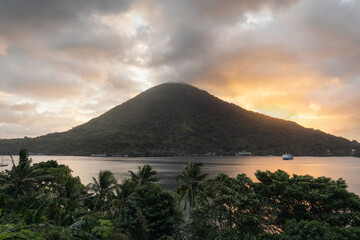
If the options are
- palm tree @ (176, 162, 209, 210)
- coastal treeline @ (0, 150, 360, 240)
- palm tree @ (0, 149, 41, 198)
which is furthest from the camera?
palm tree @ (176, 162, 209, 210)

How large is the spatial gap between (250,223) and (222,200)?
3314 mm

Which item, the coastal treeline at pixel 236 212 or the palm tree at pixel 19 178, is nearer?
the coastal treeline at pixel 236 212

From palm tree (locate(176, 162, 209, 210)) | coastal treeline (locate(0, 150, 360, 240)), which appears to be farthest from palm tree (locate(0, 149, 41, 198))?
palm tree (locate(176, 162, 209, 210))

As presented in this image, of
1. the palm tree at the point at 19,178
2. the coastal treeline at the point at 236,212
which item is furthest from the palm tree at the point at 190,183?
the palm tree at the point at 19,178

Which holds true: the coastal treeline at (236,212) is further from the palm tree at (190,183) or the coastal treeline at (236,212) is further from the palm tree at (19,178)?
the palm tree at (190,183)

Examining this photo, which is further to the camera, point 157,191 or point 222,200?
point 157,191

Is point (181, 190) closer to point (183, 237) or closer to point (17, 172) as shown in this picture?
point (183, 237)

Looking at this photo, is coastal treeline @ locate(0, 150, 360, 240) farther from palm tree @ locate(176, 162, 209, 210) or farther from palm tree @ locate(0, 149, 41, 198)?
palm tree @ locate(176, 162, 209, 210)

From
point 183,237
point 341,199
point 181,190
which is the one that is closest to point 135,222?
point 183,237

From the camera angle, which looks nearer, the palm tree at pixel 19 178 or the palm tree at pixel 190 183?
the palm tree at pixel 19 178

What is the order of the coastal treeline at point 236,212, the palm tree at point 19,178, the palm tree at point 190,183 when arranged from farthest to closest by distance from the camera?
the palm tree at point 190,183 → the palm tree at point 19,178 → the coastal treeline at point 236,212

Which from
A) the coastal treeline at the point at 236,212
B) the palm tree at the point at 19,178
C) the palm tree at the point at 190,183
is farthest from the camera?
the palm tree at the point at 190,183

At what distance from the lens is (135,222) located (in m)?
27.3

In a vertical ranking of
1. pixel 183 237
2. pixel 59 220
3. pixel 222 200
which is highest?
pixel 222 200
